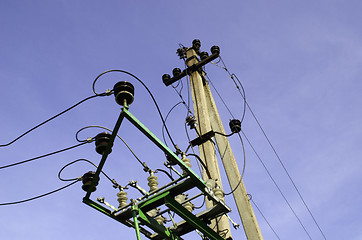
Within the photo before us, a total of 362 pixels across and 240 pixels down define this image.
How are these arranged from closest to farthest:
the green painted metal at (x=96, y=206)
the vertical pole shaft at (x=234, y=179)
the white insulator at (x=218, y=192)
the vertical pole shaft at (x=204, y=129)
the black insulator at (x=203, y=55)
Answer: the green painted metal at (x=96, y=206) → the white insulator at (x=218, y=192) → the vertical pole shaft at (x=204, y=129) → the vertical pole shaft at (x=234, y=179) → the black insulator at (x=203, y=55)

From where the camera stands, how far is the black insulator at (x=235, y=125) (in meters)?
8.22

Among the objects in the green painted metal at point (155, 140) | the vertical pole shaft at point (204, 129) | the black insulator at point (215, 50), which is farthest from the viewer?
the black insulator at point (215, 50)

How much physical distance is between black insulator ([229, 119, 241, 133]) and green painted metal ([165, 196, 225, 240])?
279cm

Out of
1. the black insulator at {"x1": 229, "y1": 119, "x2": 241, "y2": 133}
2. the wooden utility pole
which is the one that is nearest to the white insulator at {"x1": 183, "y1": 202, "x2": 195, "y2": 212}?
the wooden utility pole

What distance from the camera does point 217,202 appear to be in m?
5.55

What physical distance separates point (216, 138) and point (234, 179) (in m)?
1.16

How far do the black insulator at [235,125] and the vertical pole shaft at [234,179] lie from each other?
0.30m

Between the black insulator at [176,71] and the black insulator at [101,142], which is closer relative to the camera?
the black insulator at [101,142]

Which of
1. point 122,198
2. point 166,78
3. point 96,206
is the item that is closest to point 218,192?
point 122,198

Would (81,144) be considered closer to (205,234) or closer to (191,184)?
(191,184)

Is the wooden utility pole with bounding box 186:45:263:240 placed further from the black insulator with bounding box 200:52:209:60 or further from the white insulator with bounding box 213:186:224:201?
the white insulator with bounding box 213:186:224:201

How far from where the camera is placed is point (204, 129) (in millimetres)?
7965

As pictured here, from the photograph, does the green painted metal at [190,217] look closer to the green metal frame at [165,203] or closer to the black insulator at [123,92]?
the green metal frame at [165,203]

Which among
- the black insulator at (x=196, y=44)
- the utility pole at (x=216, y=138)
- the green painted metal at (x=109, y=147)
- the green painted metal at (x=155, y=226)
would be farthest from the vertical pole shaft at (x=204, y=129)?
the green painted metal at (x=109, y=147)
